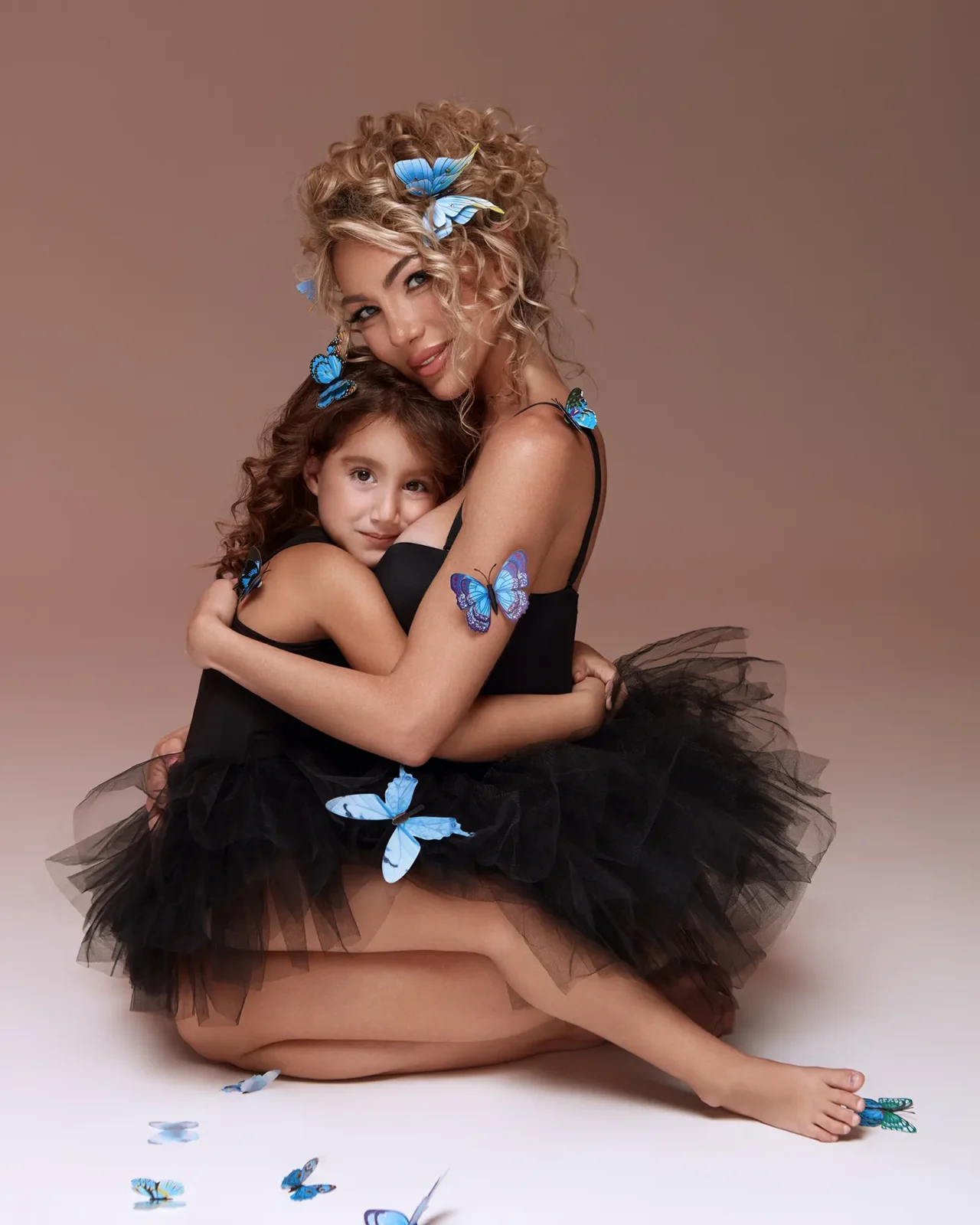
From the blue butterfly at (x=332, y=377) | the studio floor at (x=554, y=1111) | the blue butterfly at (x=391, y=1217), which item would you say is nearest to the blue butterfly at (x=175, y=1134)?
the studio floor at (x=554, y=1111)

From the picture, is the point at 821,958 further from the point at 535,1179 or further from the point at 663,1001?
the point at 535,1179

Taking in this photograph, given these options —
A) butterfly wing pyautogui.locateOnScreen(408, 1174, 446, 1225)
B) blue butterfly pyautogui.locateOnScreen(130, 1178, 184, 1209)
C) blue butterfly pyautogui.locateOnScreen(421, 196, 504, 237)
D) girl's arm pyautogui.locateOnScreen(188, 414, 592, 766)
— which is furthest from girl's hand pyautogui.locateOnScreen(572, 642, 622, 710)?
blue butterfly pyautogui.locateOnScreen(130, 1178, 184, 1209)

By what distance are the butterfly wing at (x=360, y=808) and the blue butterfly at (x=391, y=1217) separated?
0.71 metres

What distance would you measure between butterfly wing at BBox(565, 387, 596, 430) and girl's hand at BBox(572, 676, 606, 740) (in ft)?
1.81

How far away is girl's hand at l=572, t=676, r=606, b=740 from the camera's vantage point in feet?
Answer: 10.2

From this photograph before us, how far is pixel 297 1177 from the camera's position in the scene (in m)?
2.57

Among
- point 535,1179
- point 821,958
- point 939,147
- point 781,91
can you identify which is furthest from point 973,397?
point 535,1179

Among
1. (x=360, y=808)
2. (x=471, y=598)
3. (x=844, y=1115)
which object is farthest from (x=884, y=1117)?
(x=471, y=598)

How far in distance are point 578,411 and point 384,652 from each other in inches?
25.2

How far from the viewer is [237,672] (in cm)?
297

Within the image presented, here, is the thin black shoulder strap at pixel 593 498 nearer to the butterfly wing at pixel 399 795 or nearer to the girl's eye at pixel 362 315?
the girl's eye at pixel 362 315

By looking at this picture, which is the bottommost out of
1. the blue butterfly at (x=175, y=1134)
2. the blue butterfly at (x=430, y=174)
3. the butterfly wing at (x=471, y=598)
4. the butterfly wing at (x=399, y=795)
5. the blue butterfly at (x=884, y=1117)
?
the blue butterfly at (x=175, y=1134)

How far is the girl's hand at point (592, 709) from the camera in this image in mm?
3100

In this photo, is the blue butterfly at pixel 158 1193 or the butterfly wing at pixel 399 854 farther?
the butterfly wing at pixel 399 854
